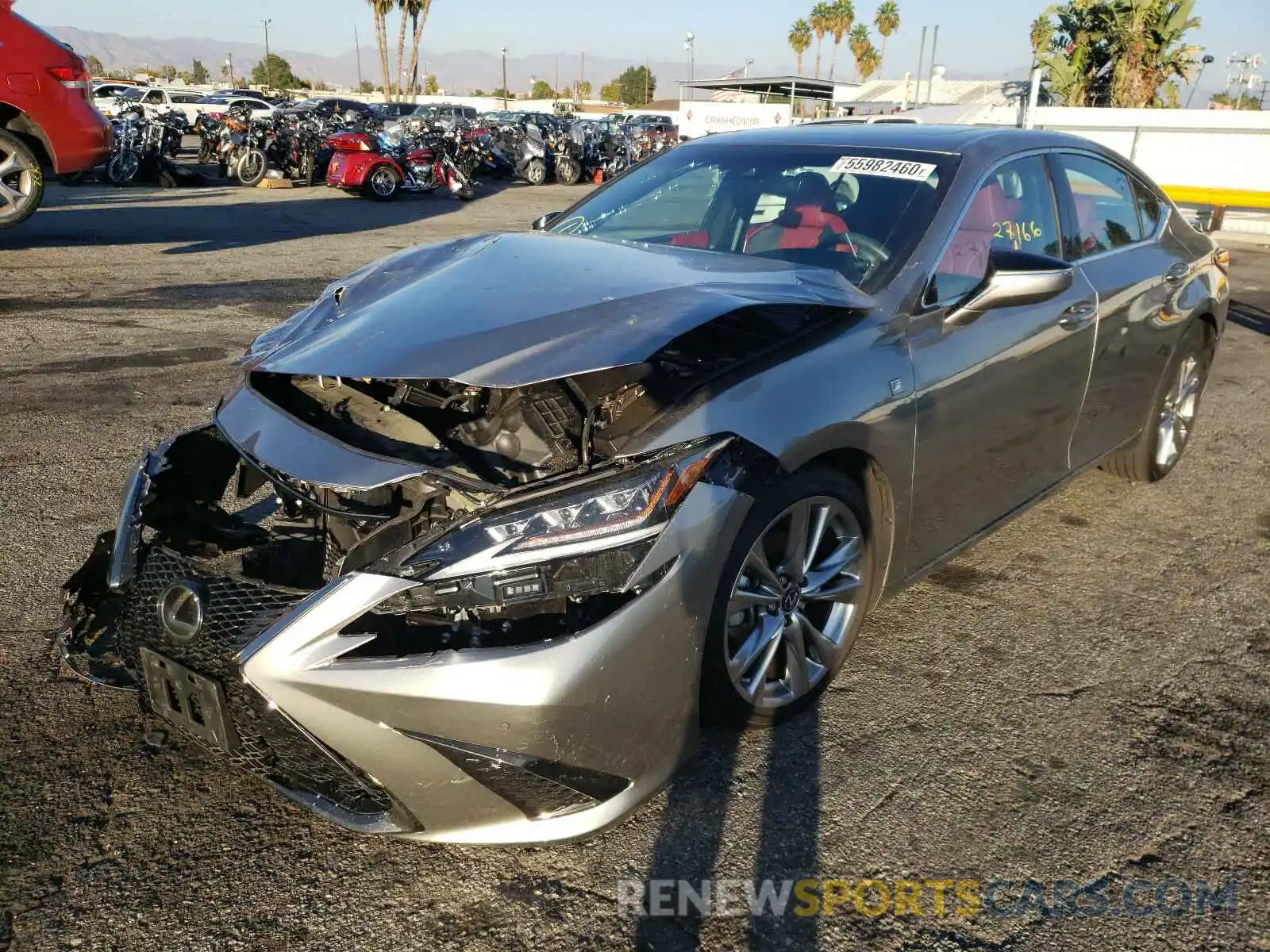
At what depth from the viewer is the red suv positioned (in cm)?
902

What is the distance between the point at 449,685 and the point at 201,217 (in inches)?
559

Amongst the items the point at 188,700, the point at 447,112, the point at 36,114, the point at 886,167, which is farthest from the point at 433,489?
the point at 447,112

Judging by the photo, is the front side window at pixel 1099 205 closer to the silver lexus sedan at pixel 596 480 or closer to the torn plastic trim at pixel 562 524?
the silver lexus sedan at pixel 596 480

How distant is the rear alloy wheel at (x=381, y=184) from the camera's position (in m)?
17.8

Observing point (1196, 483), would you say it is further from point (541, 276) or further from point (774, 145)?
point (541, 276)

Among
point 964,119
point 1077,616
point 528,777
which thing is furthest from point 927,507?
point 964,119

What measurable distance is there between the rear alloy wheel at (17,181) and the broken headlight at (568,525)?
30.7ft

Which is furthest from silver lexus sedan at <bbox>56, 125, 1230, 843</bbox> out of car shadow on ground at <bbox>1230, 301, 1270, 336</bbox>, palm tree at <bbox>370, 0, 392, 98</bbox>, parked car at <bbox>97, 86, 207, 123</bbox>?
palm tree at <bbox>370, 0, 392, 98</bbox>

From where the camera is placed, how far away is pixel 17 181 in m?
9.39

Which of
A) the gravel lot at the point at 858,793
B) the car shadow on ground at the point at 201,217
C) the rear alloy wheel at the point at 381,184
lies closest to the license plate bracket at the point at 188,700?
the gravel lot at the point at 858,793

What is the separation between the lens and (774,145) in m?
3.87

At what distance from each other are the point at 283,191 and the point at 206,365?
44.6 feet

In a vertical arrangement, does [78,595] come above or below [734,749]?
above

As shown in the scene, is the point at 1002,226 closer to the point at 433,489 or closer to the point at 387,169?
the point at 433,489
